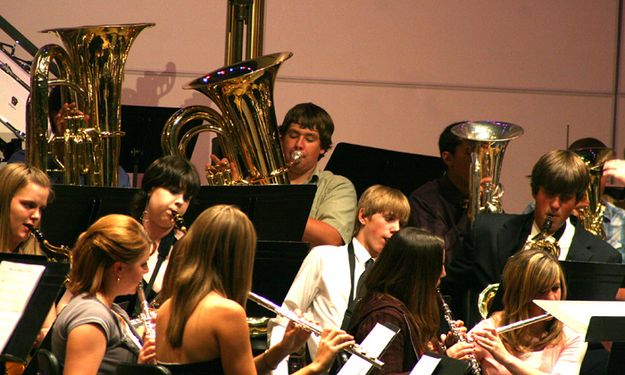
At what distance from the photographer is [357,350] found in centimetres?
334

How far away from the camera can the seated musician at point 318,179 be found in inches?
201

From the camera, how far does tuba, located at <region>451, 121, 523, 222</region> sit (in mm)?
5008

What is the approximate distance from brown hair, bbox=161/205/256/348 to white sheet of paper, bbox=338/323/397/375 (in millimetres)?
417

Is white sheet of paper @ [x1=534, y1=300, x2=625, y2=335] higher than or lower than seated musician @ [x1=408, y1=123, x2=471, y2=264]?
lower

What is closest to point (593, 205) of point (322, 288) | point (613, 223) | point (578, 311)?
point (613, 223)

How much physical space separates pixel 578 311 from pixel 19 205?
2.08 m

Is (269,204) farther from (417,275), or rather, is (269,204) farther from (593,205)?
(593,205)

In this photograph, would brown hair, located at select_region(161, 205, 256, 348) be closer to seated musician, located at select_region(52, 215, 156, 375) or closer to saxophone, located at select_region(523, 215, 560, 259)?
seated musician, located at select_region(52, 215, 156, 375)

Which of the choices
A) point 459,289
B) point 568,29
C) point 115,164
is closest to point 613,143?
point 568,29

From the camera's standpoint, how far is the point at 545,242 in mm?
4547

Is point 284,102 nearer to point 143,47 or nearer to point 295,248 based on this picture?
point 143,47

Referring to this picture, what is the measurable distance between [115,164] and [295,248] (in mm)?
1401

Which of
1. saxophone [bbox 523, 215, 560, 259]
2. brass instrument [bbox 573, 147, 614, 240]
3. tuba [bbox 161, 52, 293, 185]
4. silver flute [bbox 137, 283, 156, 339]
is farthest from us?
brass instrument [bbox 573, 147, 614, 240]

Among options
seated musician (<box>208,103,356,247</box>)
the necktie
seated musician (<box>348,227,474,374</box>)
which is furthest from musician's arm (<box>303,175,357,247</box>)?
seated musician (<box>348,227,474,374</box>)
